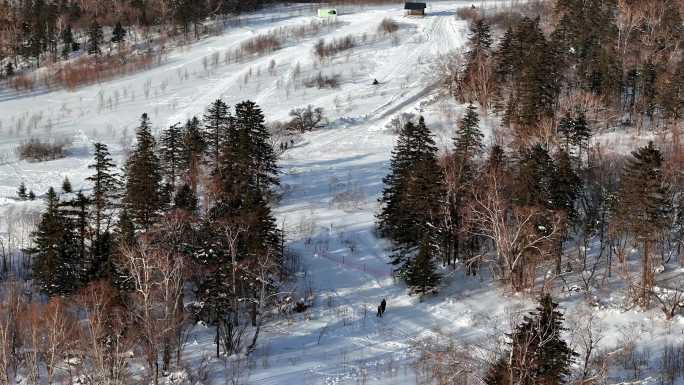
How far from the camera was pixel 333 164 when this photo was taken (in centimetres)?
6425

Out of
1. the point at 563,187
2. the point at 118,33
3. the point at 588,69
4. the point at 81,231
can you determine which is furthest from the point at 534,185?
the point at 118,33

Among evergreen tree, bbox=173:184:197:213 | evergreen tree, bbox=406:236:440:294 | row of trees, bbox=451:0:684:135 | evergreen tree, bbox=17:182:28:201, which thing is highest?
row of trees, bbox=451:0:684:135

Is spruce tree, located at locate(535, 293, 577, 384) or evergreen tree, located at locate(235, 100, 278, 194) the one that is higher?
evergreen tree, located at locate(235, 100, 278, 194)

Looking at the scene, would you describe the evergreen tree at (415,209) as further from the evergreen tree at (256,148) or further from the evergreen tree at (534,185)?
the evergreen tree at (256,148)

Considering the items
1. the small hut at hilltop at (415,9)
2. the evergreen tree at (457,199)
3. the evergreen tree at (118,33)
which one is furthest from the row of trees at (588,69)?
the evergreen tree at (118,33)

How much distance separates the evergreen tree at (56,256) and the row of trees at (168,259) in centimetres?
6

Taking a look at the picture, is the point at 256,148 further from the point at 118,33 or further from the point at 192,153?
the point at 118,33

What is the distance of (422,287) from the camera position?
1610 inches

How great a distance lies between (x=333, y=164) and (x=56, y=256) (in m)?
29.8

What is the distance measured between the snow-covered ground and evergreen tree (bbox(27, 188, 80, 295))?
839 centimetres

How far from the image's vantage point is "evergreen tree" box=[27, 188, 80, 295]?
39.0 m

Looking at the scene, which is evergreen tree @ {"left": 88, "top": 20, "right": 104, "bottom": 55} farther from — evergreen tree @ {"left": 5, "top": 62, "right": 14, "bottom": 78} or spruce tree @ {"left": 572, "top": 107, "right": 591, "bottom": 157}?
spruce tree @ {"left": 572, "top": 107, "right": 591, "bottom": 157}

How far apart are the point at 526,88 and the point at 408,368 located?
3842 cm

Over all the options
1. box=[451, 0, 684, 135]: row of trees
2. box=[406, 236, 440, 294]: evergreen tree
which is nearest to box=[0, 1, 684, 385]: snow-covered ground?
box=[406, 236, 440, 294]: evergreen tree
